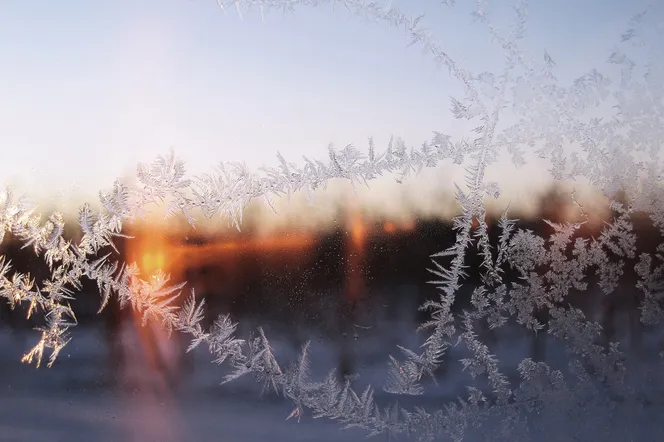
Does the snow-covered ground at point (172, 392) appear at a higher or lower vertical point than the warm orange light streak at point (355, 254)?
lower

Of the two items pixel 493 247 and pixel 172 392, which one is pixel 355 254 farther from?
pixel 172 392

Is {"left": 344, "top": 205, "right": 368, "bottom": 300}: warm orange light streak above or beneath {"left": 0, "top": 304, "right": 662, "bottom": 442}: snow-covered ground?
above

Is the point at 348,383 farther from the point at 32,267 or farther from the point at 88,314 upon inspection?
the point at 32,267

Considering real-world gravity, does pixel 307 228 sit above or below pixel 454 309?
above

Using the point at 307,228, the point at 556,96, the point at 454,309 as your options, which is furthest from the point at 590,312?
the point at 307,228
